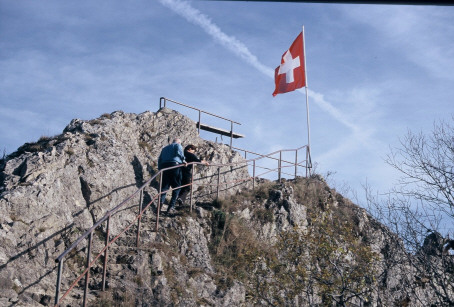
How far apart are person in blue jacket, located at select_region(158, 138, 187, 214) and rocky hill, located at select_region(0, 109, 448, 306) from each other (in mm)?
517

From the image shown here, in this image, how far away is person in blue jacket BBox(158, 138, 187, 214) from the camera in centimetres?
1371

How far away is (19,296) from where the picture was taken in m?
8.18

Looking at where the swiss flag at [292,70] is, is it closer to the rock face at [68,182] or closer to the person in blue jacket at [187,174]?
the rock face at [68,182]

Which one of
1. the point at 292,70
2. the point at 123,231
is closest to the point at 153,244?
the point at 123,231

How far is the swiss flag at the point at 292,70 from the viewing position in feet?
68.7

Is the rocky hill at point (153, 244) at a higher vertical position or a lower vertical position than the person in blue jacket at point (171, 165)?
lower

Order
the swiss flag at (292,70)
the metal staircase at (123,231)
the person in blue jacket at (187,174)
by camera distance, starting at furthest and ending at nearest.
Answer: the swiss flag at (292,70) → the person in blue jacket at (187,174) → the metal staircase at (123,231)

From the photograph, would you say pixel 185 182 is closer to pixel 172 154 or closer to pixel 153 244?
pixel 172 154

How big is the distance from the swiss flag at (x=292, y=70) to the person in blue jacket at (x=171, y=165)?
27.5 feet

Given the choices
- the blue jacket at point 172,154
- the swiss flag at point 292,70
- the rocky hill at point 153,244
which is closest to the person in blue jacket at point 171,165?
the blue jacket at point 172,154

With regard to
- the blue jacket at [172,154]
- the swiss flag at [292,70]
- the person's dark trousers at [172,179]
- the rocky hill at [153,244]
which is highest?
the swiss flag at [292,70]

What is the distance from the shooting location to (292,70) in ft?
69.4

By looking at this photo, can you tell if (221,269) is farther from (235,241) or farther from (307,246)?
(307,246)

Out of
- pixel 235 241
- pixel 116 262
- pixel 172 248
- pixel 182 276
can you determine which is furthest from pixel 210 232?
pixel 116 262
